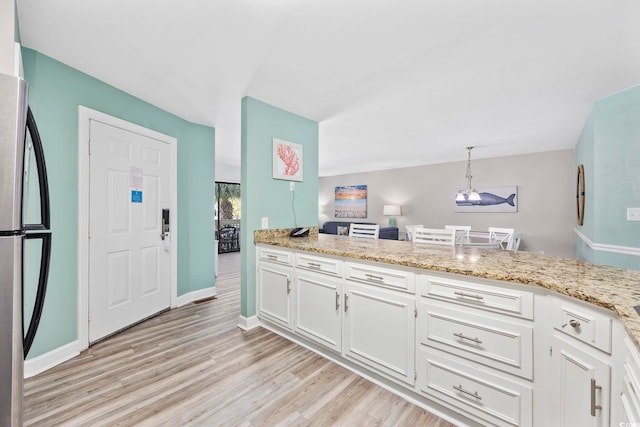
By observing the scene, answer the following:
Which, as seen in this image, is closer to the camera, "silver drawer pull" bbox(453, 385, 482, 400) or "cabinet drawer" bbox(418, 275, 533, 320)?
"cabinet drawer" bbox(418, 275, 533, 320)

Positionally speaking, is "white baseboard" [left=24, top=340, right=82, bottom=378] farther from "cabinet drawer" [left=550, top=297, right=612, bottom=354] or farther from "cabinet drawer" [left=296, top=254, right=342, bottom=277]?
"cabinet drawer" [left=550, top=297, right=612, bottom=354]

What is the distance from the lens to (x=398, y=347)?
1690 mm

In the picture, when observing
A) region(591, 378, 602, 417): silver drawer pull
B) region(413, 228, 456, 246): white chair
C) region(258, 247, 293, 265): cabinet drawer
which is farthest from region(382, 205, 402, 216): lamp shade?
region(591, 378, 602, 417): silver drawer pull

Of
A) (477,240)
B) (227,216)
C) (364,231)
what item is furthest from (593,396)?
(227,216)

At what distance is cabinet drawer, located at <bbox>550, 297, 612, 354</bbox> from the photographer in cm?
97

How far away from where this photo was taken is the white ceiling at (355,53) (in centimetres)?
153

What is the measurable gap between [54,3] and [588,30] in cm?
311

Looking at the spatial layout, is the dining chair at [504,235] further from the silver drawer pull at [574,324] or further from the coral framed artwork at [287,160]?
the silver drawer pull at [574,324]

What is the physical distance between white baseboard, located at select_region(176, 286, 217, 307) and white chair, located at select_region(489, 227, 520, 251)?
4.72 meters

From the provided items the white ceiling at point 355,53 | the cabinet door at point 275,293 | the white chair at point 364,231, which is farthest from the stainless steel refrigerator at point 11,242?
the white chair at point 364,231

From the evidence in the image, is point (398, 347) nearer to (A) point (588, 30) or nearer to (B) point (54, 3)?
(A) point (588, 30)

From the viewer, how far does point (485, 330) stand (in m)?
1.37

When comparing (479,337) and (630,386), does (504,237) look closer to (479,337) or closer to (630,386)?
(479,337)

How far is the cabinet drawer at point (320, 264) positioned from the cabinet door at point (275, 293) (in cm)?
16
